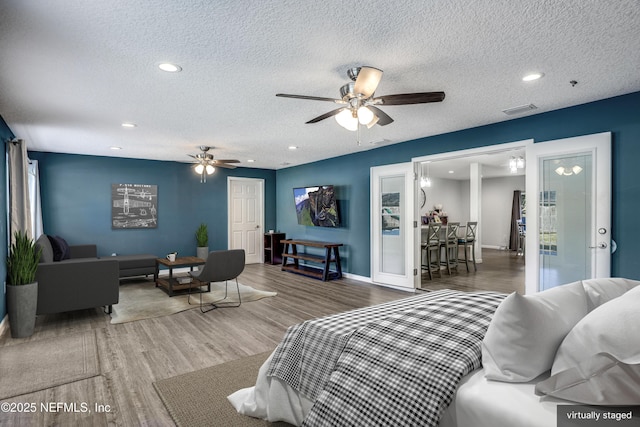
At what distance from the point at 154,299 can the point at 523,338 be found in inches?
193

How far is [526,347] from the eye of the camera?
51.6 inches

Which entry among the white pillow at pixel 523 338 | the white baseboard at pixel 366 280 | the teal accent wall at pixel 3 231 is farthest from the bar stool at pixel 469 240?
the teal accent wall at pixel 3 231

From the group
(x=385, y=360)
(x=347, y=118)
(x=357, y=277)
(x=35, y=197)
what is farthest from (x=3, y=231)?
(x=357, y=277)

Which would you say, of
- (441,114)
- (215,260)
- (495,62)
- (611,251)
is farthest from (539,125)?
(215,260)

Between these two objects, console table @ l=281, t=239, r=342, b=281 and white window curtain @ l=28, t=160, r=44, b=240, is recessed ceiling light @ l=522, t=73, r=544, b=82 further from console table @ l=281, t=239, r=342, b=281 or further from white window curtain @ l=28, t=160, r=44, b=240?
white window curtain @ l=28, t=160, r=44, b=240

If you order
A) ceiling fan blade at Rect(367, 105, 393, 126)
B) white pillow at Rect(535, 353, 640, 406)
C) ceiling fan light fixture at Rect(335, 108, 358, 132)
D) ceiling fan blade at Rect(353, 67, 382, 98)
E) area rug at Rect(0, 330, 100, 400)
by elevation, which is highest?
ceiling fan blade at Rect(353, 67, 382, 98)

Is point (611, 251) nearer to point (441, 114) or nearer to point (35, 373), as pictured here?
point (441, 114)

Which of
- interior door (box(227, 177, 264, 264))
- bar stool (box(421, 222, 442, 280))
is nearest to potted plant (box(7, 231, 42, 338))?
interior door (box(227, 177, 264, 264))

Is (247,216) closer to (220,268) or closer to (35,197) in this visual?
(35,197)

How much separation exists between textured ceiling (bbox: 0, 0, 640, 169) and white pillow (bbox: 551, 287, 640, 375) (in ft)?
5.37

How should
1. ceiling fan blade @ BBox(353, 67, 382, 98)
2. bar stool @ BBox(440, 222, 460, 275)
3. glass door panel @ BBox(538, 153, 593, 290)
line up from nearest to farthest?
ceiling fan blade @ BBox(353, 67, 382, 98) < glass door panel @ BBox(538, 153, 593, 290) < bar stool @ BBox(440, 222, 460, 275)

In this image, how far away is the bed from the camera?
1221 mm

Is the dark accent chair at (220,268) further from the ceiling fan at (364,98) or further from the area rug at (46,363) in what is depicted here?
the ceiling fan at (364,98)

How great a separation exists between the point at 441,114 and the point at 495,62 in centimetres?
138
